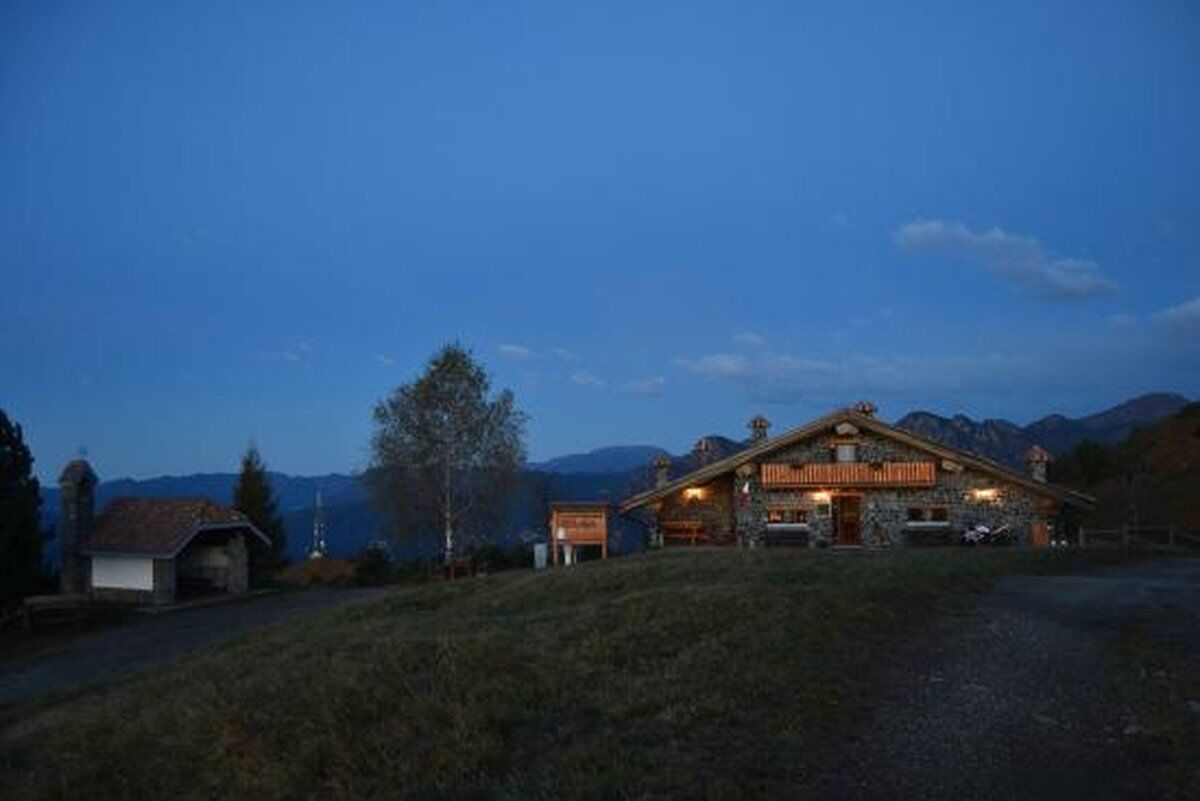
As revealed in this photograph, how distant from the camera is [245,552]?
134ft

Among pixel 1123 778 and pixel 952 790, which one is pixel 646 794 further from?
pixel 1123 778

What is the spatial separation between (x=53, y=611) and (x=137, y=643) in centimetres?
864

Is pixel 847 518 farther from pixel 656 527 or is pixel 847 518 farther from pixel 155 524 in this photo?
pixel 155 524

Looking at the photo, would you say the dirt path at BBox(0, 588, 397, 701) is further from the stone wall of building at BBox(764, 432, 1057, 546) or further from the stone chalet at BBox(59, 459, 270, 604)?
the stone wall of building at BBox(764, 432, 1057, 546)

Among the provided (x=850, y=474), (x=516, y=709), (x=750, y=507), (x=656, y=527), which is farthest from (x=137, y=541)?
(x=516, y=709)

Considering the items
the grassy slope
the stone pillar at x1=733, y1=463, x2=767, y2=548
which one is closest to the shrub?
the stone pillar at x1=733, y1=463, x2=767, y2=548

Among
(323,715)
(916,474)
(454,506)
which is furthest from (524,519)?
(323,715)

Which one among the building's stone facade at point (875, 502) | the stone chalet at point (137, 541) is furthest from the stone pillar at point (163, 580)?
the building's stone facade at point (875, 502)

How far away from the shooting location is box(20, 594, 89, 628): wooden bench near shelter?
33344 millimetres

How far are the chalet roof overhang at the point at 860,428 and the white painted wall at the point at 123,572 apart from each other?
19.4 m

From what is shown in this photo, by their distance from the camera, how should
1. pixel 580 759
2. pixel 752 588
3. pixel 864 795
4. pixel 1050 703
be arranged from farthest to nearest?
pixel 752 588 < pixel 1050 703 < pixel 580 759 < pixel 864 795

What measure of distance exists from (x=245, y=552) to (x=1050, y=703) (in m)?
37.5

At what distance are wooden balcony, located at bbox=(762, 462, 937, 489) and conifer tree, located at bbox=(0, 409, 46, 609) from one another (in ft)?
97.6

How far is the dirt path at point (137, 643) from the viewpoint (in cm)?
2295
